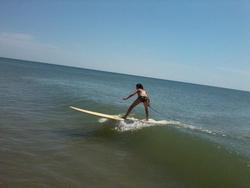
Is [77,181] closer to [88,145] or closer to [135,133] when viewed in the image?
[88,145]

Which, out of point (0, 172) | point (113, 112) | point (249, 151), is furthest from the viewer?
point (113, 112)

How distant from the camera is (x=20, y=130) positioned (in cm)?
1275

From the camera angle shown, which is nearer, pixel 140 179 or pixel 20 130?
pixel 140 179

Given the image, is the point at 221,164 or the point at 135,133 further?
the point at 135,133

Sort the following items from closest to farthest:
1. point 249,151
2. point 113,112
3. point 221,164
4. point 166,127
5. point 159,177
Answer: point 159,177
point 221,164
point 249,151
point 166,127
point 113,112

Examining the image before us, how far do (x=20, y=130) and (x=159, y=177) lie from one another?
6409 mm

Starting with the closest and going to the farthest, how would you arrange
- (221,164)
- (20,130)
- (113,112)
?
(221,164) → (20,130) → (113,112)

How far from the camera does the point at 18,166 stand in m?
8.63

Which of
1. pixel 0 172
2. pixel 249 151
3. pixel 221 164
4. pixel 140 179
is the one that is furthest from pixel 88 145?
pixel 249 151

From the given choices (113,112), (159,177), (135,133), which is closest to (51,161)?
(159,177)

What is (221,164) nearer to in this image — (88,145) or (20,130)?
(88,145)

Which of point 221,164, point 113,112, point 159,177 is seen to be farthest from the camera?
point 113,112

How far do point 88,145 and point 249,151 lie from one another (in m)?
7.62

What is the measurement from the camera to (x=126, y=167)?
32.4 ft
